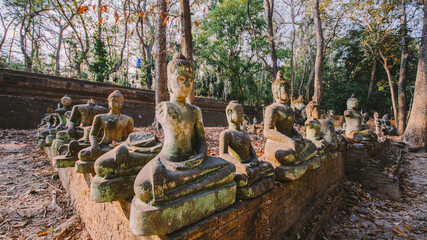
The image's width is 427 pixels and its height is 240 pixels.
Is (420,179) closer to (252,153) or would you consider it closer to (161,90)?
(252,153)

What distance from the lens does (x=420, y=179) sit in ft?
16.8

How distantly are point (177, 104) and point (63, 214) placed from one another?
2688 mm

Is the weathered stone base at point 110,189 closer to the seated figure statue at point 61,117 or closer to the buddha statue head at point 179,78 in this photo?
the buddha statue head at point 179,78

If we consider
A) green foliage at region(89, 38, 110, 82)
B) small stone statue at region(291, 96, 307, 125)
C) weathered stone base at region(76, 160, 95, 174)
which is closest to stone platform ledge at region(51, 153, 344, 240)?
A: weathered stone base at region(76, 160, 95, 174)

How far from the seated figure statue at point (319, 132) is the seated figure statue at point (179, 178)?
240 cm

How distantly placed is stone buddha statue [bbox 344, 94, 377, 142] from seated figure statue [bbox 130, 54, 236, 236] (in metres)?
4.63

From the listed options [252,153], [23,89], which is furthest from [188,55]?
[23,89]

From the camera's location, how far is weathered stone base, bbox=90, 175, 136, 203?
1563mm

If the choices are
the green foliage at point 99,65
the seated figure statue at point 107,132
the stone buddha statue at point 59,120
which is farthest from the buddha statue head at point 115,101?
the green foliage at point 99,65

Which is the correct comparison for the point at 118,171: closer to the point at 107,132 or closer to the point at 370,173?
the point at 107,132

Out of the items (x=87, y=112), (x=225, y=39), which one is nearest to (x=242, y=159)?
(x=87, y=112)

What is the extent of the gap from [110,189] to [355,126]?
5721mm

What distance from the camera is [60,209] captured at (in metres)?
2.99

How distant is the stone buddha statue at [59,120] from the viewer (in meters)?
3.98
